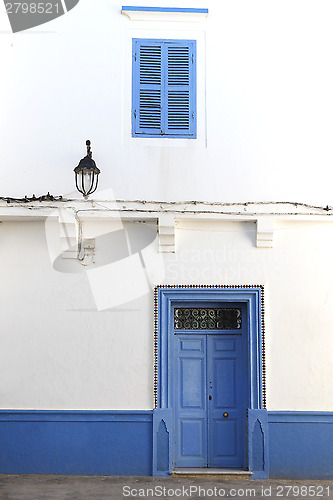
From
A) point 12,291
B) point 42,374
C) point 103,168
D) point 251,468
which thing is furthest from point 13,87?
point 251,468

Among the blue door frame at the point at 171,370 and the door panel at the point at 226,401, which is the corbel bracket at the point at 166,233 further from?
the door panel at the point at 226,401

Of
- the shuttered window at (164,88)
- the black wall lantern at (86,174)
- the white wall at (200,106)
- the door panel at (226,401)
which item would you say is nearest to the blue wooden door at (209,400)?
the door panel at (226,401)

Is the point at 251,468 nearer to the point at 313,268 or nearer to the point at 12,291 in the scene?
the point at 313,268

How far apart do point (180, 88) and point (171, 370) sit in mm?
3879

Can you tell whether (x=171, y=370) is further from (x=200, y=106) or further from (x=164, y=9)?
(x=164, y=9)

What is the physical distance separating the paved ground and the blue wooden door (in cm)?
51

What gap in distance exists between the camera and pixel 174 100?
9211mm

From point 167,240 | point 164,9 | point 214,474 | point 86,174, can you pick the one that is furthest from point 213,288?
point 164,9

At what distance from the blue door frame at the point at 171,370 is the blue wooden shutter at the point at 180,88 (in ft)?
7.24

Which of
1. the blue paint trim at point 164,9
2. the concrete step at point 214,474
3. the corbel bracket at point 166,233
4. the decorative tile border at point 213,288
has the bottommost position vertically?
the concrete step at point 214,474

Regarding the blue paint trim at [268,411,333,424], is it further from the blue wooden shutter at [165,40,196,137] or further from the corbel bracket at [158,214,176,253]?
the blue wooden shutter at [165,40,196,137]

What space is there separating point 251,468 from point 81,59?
597cm

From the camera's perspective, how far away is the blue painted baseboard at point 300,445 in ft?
28.9

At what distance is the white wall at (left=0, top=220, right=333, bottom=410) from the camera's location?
8.90 metres
